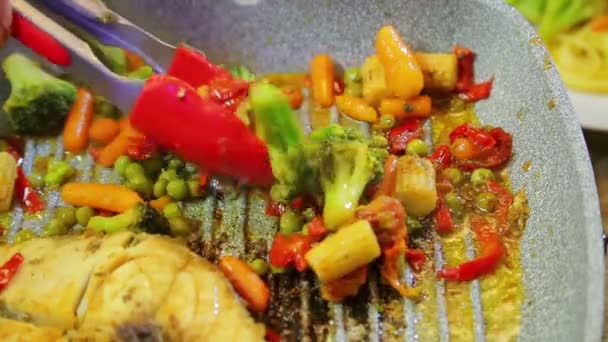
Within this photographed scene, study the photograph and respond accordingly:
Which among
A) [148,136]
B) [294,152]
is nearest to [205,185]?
[148,136]

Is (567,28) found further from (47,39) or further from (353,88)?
(47,39)

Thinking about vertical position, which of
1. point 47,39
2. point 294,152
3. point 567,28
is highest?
point 567,28

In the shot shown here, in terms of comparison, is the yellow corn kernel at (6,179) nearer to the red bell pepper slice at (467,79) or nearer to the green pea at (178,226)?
the green pea at (178,226)

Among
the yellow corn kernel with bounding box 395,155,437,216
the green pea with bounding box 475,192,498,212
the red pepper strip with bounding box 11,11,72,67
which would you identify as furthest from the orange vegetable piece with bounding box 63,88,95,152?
the green pea with bounding box 475,192,498,212

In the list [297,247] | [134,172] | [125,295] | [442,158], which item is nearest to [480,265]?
[442,158]

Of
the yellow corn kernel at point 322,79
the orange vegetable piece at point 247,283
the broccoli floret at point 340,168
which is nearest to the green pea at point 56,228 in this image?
the orange vegetable piece at point 247,283

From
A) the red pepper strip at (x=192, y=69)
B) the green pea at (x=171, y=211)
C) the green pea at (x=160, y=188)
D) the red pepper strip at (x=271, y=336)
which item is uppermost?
the red pepper strip at (x=192, y=69)

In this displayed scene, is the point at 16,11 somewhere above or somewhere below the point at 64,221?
above
